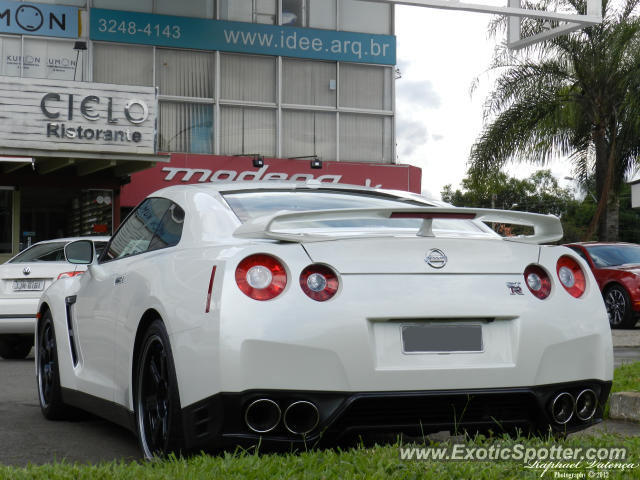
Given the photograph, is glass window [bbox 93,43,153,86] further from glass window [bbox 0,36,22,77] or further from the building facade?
glass window [bbox 0,36,22,77]

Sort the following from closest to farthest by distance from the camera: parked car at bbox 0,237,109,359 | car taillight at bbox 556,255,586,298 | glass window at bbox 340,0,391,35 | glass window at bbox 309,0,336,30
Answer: car taillight at bbox 556,255,586,298, parked car at bbox 0,237,109,359, glass window at bbox 309,0,336,30, glass window at bbox 340,0,391,35

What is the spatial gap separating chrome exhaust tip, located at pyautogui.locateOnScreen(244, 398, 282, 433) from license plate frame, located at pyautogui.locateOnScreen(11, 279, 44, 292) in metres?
8.56

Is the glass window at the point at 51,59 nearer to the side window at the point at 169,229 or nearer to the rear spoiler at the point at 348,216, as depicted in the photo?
the side window at the point at 169,229

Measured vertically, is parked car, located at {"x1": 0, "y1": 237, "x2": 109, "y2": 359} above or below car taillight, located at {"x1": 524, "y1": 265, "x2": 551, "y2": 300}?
below

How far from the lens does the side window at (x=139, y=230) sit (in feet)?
18.8

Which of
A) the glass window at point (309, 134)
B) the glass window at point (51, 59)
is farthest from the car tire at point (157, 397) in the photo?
the glass window at point (309, 134)

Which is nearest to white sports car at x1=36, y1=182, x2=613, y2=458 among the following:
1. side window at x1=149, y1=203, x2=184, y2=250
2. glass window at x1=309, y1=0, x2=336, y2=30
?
side window at x1=149, y1=203, x2=184, y2=250

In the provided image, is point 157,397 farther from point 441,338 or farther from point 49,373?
point 49,373

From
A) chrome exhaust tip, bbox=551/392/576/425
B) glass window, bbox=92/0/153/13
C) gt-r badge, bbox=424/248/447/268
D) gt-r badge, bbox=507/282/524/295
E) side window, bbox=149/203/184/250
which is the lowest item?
chrome exhaust tip, bbox=551/392/576/425

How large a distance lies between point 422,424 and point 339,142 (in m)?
24.8

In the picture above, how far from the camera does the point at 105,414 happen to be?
229 inches

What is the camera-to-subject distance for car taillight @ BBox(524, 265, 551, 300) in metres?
4.75

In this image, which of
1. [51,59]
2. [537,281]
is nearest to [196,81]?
[51,59]

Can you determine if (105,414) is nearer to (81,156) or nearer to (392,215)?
(392,215)
